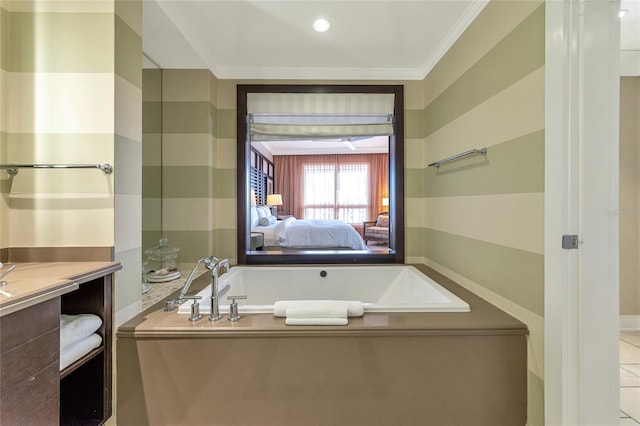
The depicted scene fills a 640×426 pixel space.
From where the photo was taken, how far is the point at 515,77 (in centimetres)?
127

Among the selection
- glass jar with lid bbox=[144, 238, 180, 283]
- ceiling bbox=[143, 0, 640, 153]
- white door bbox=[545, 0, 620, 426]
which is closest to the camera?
white door bbox=[545, 0, 620, 426]

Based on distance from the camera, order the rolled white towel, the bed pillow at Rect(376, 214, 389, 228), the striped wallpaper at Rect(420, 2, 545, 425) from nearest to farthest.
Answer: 1. the striped wallpaper at Rect(420, 2, 545, 425)
2. the rolled white towel
3. the bed pillow at Rect(376, 214, 389, 228)

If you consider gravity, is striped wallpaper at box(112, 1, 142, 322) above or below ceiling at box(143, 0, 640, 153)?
below

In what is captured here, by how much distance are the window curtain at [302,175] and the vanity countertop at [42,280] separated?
20.5 ft

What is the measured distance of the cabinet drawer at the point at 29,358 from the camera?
80 centimetres

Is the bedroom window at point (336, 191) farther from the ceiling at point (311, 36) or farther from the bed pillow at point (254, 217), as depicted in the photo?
the ceiling at point (311, 36)

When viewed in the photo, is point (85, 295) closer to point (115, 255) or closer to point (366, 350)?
point (115, 255)

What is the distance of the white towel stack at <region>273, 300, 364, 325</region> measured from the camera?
4.17ft

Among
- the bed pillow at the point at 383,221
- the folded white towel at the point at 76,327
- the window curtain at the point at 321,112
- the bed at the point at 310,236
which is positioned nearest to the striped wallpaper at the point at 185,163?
the window curtain at the point at 321,112

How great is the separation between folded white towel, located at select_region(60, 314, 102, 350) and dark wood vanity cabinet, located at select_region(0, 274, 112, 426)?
0.15 ft

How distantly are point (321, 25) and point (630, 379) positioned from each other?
9.47 feet

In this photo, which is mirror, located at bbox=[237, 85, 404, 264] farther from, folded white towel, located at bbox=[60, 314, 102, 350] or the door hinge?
the door hinge

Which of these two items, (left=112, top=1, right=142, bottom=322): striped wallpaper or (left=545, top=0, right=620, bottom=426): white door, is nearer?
(left=545, top=0, right=620, bottom=426): white door

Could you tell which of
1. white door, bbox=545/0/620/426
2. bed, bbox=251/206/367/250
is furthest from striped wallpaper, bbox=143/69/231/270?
white door, bbox=545/0/620/426
